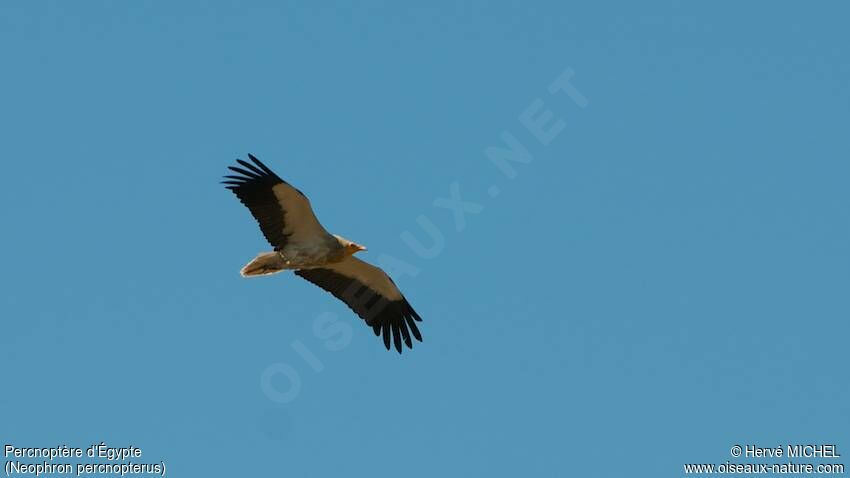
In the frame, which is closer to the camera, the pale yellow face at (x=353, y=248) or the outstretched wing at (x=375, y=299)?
the pale yellow face at (x=353, y=248)

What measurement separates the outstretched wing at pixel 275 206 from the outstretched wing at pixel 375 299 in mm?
1653

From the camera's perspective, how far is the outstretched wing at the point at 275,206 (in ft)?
67.2

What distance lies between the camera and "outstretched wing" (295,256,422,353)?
2253 cm

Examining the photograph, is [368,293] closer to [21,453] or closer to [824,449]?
[21,453]

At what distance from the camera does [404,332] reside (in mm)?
22953

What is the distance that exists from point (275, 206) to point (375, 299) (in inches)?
131

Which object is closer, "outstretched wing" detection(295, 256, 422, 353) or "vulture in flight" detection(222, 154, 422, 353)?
"vulture in flight" detection(222, 154, 422, 353)

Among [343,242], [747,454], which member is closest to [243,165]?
[343,242]

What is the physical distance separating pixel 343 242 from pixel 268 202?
158 cm

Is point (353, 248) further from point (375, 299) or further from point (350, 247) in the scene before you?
point (375, 299)

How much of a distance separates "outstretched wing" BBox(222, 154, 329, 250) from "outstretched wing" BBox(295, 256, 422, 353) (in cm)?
165

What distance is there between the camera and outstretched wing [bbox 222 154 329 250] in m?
20.5

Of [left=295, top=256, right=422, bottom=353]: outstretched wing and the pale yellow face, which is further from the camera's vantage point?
[left=295, top=256, right=422, bottom=353]: outstretched wing

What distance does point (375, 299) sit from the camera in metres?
22.9
